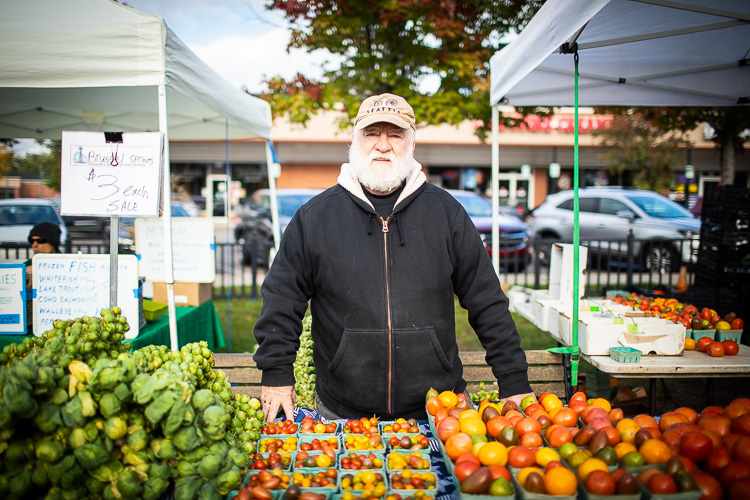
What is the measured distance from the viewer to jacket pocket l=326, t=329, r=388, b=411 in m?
2.25

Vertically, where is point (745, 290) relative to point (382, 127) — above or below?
below

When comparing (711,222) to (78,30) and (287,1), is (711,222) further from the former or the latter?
(78,30)

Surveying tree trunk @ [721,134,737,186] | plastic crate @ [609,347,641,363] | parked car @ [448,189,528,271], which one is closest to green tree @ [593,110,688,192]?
parked car @ [448,189,528,271]

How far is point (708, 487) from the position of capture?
1.47 m

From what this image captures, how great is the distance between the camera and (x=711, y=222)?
583 centimetres

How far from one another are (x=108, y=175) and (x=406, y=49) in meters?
5.11

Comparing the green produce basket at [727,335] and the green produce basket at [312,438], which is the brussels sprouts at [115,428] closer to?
the green produce basket at [312,438]

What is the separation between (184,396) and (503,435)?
1058 mm

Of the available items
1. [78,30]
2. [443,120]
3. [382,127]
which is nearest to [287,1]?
[443,120]

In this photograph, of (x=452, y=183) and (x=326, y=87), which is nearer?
(x=326, y=87)

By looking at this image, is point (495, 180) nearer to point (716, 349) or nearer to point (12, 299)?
point (716, 349)

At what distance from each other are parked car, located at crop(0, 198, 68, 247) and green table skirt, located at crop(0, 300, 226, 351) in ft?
27.2

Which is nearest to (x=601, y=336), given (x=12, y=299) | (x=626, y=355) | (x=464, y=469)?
(x=626, y=355)

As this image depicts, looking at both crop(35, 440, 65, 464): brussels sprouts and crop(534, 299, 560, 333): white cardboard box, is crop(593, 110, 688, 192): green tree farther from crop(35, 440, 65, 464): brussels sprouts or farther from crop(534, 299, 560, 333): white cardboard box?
crop(35, 440, 65, 464): brussels sprouts
